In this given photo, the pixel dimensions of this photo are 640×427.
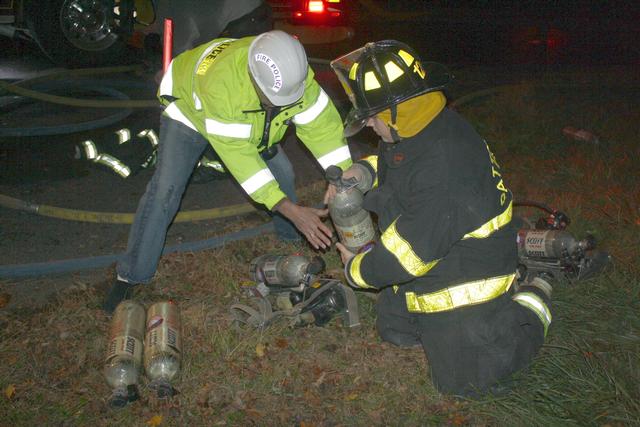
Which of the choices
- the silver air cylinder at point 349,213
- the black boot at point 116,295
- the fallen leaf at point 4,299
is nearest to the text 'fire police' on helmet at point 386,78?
the silver air cylinder at point 349,213

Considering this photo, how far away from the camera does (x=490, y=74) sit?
10070mm

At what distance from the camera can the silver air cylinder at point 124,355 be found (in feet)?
11.2

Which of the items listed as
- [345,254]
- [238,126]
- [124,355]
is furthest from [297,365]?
[238,126]

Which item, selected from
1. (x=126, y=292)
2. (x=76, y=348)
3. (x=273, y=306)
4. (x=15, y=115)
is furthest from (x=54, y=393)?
(x=15, y=115)

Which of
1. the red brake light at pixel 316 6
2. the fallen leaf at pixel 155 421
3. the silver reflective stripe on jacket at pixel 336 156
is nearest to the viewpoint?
the fallen leaf at pixel 155 421

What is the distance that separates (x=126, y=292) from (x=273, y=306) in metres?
0.99

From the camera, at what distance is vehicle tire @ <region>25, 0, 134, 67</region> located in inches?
329

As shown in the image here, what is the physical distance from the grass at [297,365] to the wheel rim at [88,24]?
5.07 m

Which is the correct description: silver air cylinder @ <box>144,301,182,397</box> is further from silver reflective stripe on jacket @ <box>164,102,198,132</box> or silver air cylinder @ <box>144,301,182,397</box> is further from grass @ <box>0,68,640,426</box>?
silver reflective stripe on jacket @ <box>164,102,198,132</box>

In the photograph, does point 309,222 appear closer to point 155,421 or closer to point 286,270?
point 286,270

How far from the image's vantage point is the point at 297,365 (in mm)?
3785

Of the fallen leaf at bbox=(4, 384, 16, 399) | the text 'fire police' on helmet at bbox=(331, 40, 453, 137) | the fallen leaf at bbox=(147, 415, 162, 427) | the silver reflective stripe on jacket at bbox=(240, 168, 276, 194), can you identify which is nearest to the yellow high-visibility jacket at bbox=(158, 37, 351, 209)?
the silver reflective stripe on jacket at bbox=(240, 168, 276, 194)

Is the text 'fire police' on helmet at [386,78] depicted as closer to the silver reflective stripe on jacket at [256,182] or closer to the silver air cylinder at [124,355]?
the silver reflective stripe on jacket at [256,182]

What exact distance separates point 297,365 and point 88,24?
21.8 ft
